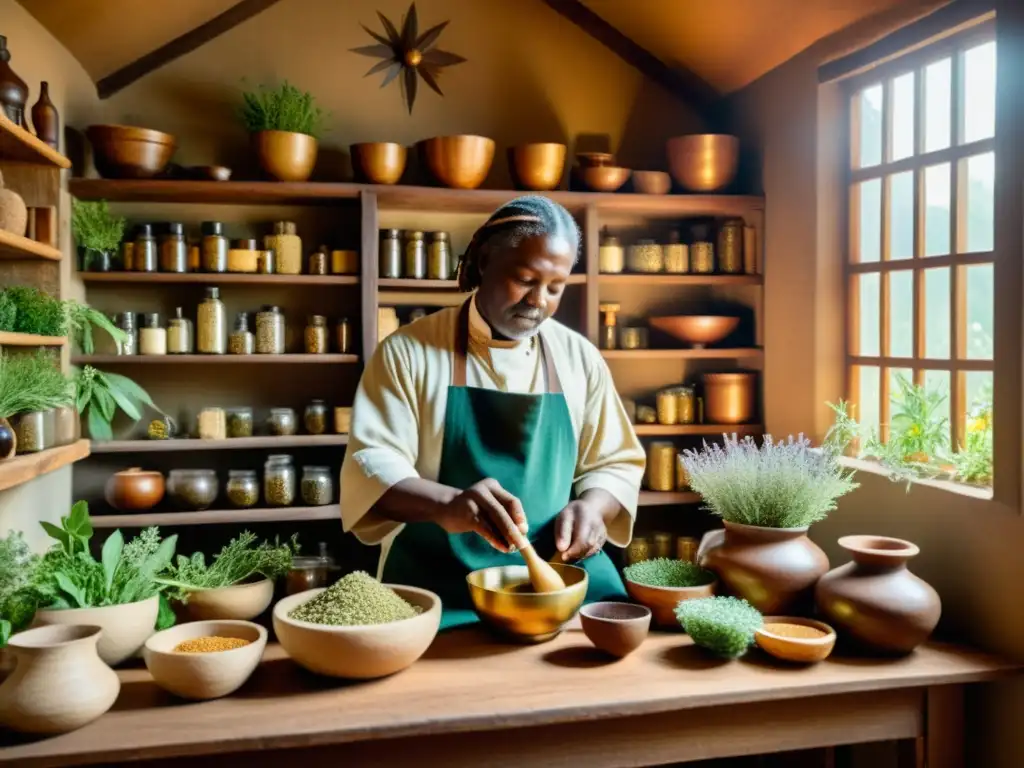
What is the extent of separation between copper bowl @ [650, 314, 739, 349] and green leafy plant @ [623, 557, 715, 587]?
5.58 ft

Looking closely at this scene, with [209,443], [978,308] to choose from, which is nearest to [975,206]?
[978,308]

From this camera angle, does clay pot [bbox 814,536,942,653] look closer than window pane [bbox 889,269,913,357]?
Yes

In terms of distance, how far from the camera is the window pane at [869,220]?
2.79 m

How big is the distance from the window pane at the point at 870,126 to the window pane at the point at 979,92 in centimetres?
42

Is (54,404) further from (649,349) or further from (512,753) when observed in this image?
(649,349)

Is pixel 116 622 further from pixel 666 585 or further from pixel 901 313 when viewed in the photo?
pixel 901 313

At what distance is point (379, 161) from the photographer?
3242mm

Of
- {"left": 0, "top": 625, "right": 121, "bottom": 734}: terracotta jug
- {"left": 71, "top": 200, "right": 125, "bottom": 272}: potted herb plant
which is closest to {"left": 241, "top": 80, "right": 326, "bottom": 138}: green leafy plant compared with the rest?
{"left": 71, "top": 200, "right": 125, "bottom": 272}: potted herb plant

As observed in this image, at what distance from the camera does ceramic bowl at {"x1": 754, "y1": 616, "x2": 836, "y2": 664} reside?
5.10ft

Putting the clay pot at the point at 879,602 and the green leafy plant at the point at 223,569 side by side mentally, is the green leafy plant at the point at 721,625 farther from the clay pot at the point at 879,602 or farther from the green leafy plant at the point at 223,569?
the green leafy plant at the point at 223,569

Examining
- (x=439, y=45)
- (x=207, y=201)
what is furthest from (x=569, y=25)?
(x=207, y=201)

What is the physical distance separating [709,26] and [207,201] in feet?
6.43

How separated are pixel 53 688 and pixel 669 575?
1123mm

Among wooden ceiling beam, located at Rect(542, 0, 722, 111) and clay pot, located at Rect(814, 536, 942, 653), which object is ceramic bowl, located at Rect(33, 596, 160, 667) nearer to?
clay pot, located at Rect(814, 536, 942, 653)
